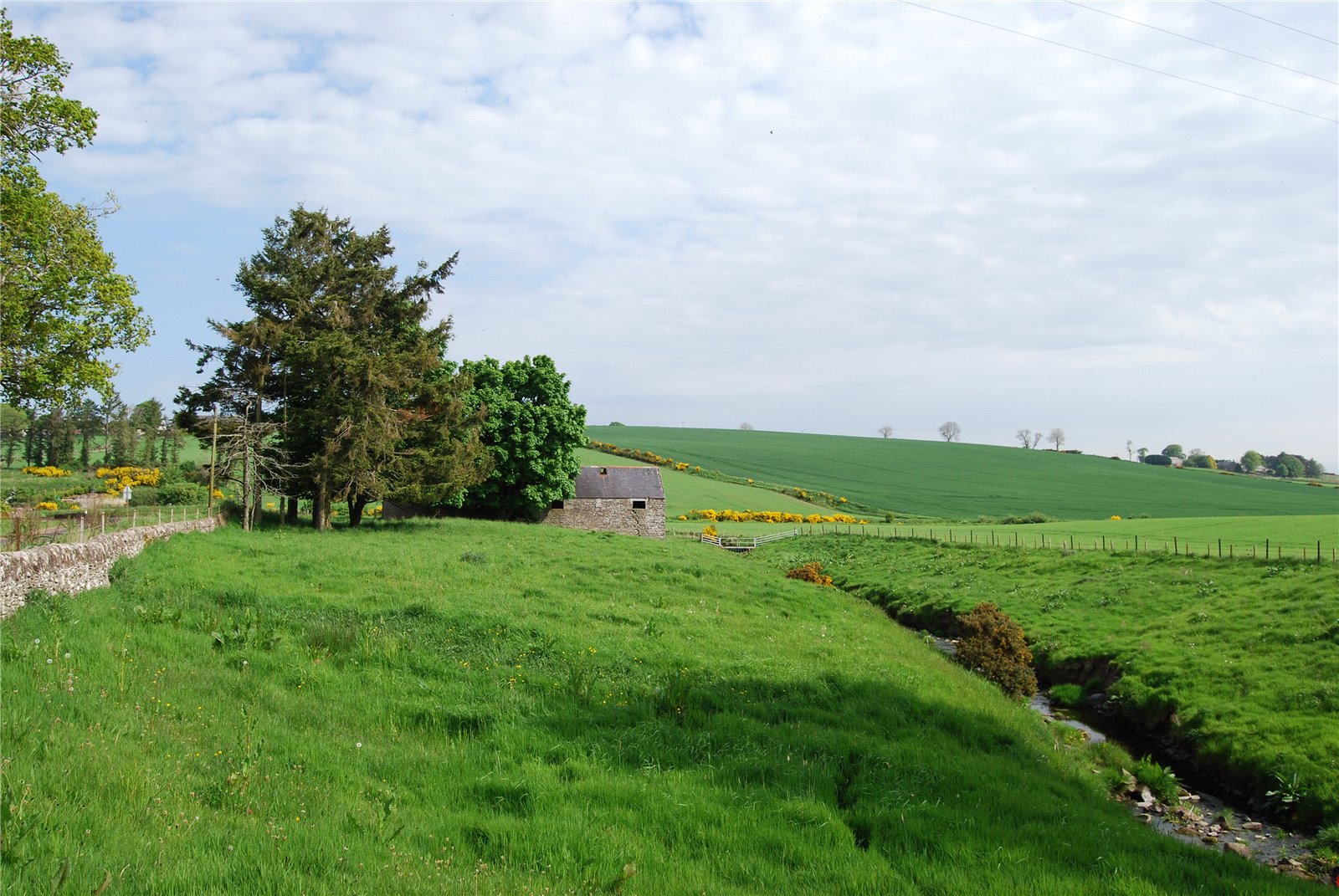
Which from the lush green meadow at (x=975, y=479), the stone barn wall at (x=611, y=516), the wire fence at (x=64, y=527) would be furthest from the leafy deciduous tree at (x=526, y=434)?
the lush green meadow at (x=975, y=479)

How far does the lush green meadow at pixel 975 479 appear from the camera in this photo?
79875mm

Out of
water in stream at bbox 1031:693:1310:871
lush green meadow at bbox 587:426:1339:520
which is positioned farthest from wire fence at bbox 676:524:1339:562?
lush green meadow at bbox 587:426:1339:520

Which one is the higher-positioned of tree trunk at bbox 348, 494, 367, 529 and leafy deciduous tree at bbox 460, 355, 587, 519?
leafy deciduous tree at bbox 460, 355, 587, 519

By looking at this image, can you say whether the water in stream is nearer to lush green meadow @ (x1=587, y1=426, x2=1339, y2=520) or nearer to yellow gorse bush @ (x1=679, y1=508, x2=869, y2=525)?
yellow gorse bush @ (x1=679, y1=508, x2=869, y2=525)

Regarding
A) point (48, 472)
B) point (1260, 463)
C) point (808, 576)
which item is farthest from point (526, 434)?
point (1260, 463)

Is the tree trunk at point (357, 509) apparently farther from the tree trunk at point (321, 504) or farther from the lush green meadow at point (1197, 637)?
the lush green meadow at point (1197, 637)

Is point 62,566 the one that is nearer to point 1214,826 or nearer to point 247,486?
point 247,486

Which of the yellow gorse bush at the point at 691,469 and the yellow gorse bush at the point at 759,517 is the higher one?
the yellow gorse bush at the point at 691,469

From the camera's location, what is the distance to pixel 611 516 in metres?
56.6

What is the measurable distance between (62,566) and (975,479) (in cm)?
9983

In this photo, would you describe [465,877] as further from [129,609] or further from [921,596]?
[921,596]

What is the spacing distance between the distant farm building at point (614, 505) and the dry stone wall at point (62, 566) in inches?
1364

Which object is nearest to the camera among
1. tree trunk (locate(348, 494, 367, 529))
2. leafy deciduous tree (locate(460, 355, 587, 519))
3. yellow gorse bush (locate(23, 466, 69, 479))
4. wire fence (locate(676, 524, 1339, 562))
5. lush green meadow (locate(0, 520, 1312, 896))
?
lush green meadow (locate(0, 520, 1312, 896))

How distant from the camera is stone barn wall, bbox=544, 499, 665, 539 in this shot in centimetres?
5538
